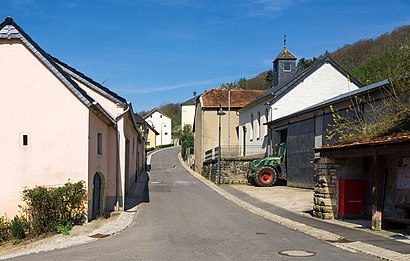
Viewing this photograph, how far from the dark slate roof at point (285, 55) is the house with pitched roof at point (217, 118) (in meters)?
6.30

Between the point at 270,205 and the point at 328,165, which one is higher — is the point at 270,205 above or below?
below

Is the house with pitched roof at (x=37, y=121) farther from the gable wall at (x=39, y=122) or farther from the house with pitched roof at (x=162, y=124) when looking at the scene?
the house with pitched roof at (x=162, y=124)

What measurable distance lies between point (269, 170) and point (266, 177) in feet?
1.62

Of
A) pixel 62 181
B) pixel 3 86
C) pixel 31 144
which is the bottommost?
pixel 62 181

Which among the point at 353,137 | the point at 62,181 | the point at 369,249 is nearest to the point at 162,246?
the point at 369,249

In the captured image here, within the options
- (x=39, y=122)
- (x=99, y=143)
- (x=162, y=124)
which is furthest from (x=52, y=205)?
(x=162, y=124)

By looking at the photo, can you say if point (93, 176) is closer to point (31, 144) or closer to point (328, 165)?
point (31, 144)

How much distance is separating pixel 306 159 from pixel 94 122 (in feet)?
47.2

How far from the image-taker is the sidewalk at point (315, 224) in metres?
10.5

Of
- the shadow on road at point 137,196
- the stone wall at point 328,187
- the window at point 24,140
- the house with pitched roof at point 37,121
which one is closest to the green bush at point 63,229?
the house with pitched roof at point 37,121

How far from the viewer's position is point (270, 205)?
69.4 feet

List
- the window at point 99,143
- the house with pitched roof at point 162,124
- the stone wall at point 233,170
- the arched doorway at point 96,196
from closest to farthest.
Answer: the arched doorway at point 96,196
the window at point 99,143
the stone wall at point 233,170
the house with pitched roof at point 162,124

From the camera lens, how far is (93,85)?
1991 centimetres

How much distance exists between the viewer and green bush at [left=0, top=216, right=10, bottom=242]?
14789mm
